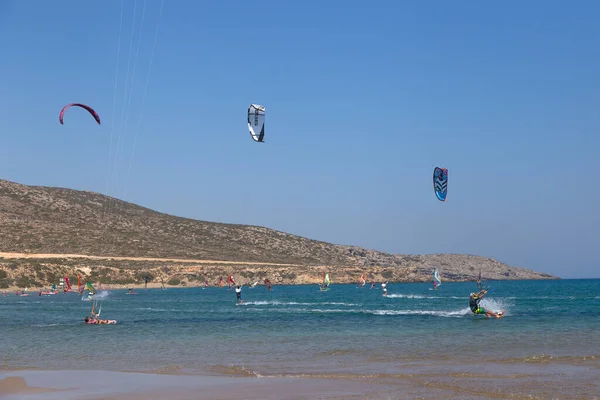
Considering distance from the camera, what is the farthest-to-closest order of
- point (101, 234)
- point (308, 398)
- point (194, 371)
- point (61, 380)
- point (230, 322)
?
point (101, 234) < point (230, 322) < point (194, 371) < point (61, 380) < point (308, 398)

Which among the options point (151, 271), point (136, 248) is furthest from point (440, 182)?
point (136, 248)

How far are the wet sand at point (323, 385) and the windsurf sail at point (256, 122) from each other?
1276 centimetres

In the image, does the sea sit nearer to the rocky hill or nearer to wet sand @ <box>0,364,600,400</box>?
wet sand @ <box>0,364,600,400</box>

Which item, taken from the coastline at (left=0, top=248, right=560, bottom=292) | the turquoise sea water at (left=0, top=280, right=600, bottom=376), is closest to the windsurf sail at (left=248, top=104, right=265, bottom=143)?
the turquoise sea water at (left=0, top=280, right=600, bottom=376)

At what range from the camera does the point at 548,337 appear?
2812 centimetres

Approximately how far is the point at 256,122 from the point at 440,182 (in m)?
11.8

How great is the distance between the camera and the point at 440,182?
36625mm

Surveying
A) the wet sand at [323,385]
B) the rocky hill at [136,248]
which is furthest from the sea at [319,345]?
the rocky hill at [136,248]

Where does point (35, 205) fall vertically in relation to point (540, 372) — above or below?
above

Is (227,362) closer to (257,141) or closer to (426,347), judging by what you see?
(426,347)

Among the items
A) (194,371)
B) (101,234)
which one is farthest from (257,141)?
(101,234)

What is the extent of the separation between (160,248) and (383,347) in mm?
94051

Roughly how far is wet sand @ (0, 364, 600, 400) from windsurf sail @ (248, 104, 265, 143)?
12.8 meters

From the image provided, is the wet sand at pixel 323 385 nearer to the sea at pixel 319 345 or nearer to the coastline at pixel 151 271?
the sea at pixel 319 345
